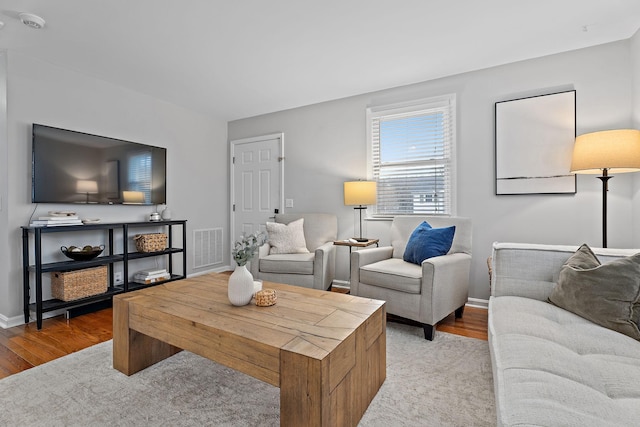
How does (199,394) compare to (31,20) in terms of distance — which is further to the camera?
(31,20)

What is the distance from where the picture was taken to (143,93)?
12.1 feet

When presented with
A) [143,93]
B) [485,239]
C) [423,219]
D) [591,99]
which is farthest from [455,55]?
[143,93]

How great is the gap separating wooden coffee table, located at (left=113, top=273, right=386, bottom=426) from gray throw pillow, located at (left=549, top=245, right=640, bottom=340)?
95 centimetres

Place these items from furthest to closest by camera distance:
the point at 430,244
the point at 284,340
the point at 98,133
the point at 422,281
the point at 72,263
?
1. the point at 98,133
2. the point at 72,263
3. the point at 430,244
4. the point at 422,281
5. the point at 284,340

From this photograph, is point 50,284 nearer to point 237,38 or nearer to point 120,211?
point 120,211

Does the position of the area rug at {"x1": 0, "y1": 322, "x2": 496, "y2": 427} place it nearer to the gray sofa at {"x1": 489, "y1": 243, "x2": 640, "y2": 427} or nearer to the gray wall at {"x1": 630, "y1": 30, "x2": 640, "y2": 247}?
the gray sofa at {"x1": 489, "y1": 243, "x2": 640, "y2": 427}

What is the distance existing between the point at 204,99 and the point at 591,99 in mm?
3994

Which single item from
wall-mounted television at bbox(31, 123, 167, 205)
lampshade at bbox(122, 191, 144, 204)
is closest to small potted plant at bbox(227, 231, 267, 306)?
wall-mounted television at bbox(31, 123, 167, 205)

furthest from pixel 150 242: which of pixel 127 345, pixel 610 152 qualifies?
pixel 610 152

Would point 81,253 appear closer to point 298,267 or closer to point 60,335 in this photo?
point 60,335

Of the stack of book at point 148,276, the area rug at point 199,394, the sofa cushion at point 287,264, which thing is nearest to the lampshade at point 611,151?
the area rug at point 199,394

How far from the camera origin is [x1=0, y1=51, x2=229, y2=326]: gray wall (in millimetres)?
2678

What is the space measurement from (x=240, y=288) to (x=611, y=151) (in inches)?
104

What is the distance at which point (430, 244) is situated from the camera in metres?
Result: 2.63
